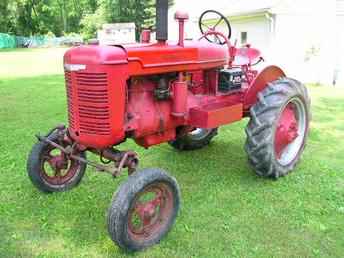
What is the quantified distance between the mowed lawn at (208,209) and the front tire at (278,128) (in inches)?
8.3

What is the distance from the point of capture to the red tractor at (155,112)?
3.46m

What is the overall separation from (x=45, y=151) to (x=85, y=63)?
1.18 meters

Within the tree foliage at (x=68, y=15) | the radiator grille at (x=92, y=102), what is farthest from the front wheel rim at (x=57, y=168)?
the tree foliage at (x=68, y=15)

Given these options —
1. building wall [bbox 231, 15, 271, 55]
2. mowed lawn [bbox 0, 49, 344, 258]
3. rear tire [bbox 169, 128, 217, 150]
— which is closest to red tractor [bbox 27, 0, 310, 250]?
mowed lawn [bbox 0, 49, 344, 258]

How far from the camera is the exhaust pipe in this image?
3.84 m

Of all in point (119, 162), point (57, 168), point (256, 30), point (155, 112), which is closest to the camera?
point (119, 162)

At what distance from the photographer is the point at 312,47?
13.3 m

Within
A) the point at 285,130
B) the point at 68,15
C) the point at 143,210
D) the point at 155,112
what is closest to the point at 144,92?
the point at 155,112

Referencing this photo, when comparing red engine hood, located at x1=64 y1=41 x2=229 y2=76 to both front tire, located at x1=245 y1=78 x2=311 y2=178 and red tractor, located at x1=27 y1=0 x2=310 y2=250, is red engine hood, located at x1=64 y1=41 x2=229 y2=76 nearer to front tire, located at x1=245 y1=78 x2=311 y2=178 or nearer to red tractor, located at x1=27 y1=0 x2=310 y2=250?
red tractor, located at x1=27 y1=0 x2=310 y2=250

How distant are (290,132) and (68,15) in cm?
5477

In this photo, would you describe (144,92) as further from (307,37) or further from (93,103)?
(307,37)

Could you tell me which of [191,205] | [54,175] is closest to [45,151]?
[54,175]

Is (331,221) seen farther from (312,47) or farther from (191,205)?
(312,47)

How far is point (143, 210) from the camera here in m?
3.46
